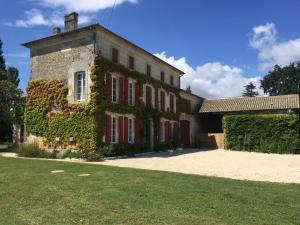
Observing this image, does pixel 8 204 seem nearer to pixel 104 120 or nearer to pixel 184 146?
pixel 104 120

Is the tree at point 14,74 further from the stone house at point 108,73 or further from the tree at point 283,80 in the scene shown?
the tree at point 283,80

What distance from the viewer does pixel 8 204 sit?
6.81 m

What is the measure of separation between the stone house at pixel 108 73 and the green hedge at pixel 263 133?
5470 millimetres

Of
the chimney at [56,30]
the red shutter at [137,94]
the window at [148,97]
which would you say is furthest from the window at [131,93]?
the chimney at [56,30]

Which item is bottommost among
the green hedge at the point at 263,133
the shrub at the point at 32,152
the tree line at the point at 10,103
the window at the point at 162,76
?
the shrub at the point at 32,152

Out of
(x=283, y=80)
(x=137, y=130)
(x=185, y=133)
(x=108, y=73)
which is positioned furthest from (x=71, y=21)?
(x=283, y=80)

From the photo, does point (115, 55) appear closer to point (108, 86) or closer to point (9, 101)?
point (108, 86)

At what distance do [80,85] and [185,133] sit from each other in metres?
13.2

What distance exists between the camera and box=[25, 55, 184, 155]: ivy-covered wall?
1889 cm

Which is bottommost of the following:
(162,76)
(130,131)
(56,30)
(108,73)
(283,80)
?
(130,131)

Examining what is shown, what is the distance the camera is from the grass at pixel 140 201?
589 cm

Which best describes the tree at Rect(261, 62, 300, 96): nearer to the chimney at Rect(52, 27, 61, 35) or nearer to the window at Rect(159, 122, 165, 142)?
the window at Rect(159, 122, 165, 142)

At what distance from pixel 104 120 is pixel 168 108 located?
9.45 meters

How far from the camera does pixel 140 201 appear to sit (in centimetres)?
707
